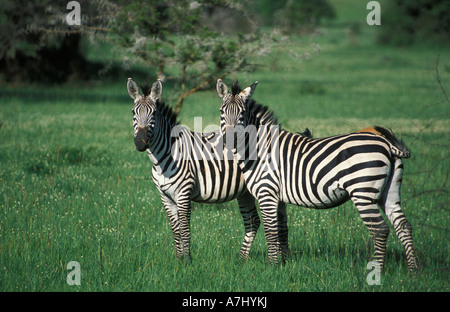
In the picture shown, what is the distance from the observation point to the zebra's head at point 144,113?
6.10 meters

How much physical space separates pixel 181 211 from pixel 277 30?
6.13 meters

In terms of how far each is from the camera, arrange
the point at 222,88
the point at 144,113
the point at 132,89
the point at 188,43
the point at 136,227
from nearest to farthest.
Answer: the point at 144,113, the point at 222,88, the point at 132,89, the point at 136,227, the point at 188,43

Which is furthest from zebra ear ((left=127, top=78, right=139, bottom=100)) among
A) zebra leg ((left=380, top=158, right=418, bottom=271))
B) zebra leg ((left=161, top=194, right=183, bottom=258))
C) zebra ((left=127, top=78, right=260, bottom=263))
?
zebra leg ((left=380, top=158, right=418, bottom=271))

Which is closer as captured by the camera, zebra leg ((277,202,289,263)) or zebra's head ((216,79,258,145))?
zebra's head ((216,79,258,145))

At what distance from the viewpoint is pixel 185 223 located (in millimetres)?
6605

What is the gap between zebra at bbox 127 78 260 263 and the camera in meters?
6.38

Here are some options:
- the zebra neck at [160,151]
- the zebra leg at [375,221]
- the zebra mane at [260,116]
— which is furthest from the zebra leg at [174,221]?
the zebra leg at [375,221]

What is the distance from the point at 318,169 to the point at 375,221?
86 cm

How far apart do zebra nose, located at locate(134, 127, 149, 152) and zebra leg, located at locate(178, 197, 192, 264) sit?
2.89 feet

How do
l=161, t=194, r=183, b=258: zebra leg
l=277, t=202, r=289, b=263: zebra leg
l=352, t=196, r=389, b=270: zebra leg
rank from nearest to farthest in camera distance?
l=352, t=196, r=389, b=270: zebra leg → l=161, t=194, r=183, b=258: zebra leg → l=277, t=202, r=289, b=263: zebra leg

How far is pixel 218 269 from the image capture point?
257 inches

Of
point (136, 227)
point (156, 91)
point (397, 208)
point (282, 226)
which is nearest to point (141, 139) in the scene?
point (156, 91)

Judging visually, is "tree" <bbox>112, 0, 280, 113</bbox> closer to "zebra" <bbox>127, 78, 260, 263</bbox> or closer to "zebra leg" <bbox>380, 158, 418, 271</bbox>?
"zebra" <bbox>127, 78, 260, 263</bbox>

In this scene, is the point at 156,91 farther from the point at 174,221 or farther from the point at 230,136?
the point at 174,221
